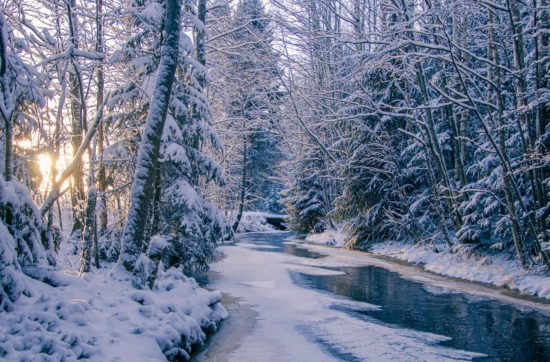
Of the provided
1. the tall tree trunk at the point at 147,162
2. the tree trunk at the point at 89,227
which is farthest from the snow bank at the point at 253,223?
the tall tree trunk at the point at 147,162

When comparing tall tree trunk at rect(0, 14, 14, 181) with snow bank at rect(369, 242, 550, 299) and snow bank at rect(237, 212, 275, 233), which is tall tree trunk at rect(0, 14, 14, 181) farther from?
snow bank at rect(237, 212, 275, 233)

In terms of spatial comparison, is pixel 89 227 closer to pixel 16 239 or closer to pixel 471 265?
pixel 16 239

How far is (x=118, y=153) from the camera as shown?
11.5 metres

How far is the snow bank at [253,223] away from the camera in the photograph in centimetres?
3816

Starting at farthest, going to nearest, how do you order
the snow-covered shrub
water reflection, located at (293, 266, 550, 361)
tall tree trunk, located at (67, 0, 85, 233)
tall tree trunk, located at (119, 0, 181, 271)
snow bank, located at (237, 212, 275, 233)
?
1. snow bank, located at (237, 212, 275, 233)
2. tall tree trunk, located at (67, 0, 85, 233)
3. tall tree trunk, located at (119, 0, 181, 271)
4. water reflection, located at (293, 266, 550, 361)
5. the snow-covered shrub

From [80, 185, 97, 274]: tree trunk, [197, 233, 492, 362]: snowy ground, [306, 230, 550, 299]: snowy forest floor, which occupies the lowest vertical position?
[197, 233, 492, 362]: snowy ground

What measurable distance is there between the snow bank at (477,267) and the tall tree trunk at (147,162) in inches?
348

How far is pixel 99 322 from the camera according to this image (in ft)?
18.6

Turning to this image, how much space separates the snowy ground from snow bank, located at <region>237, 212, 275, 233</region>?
83.3 ft

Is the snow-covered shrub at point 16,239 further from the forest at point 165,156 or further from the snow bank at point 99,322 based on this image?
the snow bank at point 99,322

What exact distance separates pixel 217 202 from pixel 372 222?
8.71m

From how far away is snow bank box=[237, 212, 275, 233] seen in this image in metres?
38.2

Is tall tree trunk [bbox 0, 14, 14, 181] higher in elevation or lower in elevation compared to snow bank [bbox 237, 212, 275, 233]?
higher

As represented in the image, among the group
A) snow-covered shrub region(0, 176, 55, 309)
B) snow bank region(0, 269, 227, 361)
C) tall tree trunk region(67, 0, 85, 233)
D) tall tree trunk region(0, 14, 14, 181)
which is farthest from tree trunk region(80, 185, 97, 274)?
tall tree trunk region(0, 14, 14, 181)
